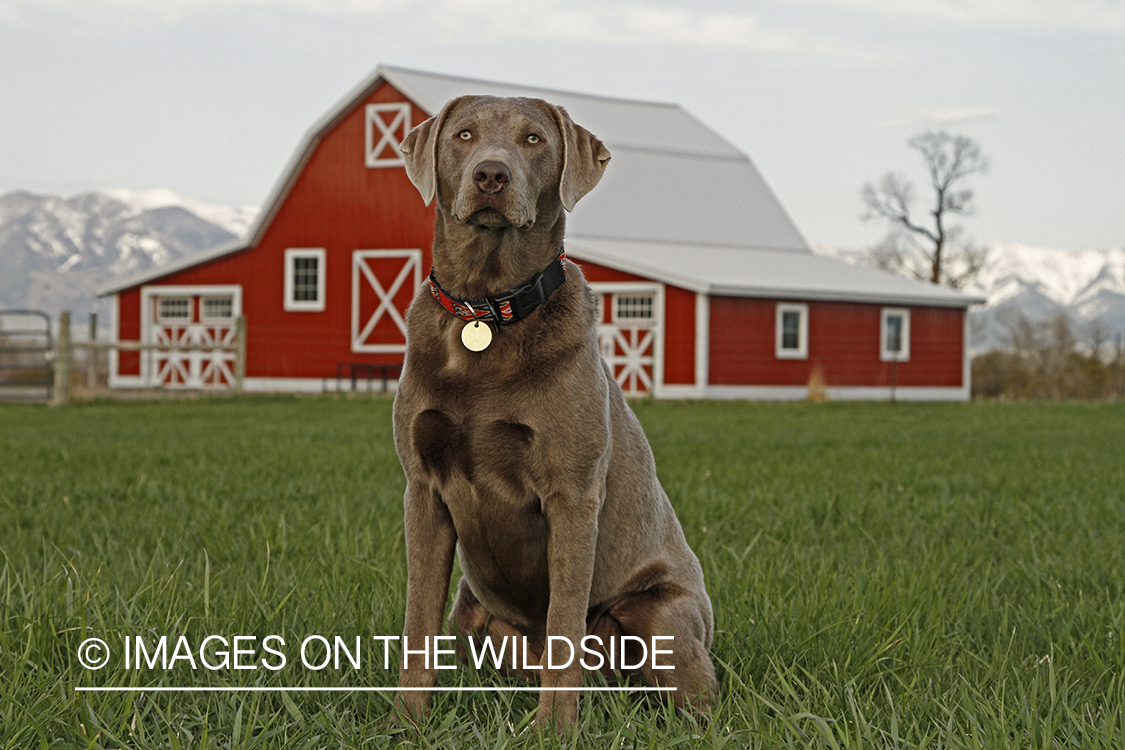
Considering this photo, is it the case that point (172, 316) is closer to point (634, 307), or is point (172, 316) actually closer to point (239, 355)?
point (239, 355)

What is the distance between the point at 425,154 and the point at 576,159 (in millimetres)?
382

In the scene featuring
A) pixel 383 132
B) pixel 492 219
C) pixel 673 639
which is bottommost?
pixel 673 639

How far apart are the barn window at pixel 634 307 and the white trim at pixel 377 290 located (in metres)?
4.73

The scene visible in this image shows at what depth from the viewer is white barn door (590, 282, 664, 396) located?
25094 millimetres

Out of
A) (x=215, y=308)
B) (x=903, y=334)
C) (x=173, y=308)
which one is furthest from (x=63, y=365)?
(x=903, y=334)

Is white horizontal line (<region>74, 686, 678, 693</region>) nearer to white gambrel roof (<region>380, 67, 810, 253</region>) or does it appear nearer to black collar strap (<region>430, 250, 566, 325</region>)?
black collar strap (<region>430, 250, 566, 325</region>)

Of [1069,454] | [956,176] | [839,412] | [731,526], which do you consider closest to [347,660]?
[731,526]

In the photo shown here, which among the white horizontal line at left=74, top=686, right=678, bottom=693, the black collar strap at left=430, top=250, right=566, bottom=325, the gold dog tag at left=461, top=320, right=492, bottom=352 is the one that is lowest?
the white horizontal line at left=74, top=686, right=678, bottom=693

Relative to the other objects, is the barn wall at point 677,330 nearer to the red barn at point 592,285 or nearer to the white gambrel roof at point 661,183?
the red barn at point 592,285

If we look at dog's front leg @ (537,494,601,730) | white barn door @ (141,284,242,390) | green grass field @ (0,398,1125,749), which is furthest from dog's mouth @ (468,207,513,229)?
white barn door @ (141,284,242,390)

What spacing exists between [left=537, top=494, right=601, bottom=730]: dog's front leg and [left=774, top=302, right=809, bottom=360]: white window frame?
941 inches

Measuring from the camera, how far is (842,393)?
27250mm

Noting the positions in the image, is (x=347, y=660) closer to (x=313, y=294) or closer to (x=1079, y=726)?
(x=1079, y=726)

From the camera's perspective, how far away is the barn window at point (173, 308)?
95.0ft
